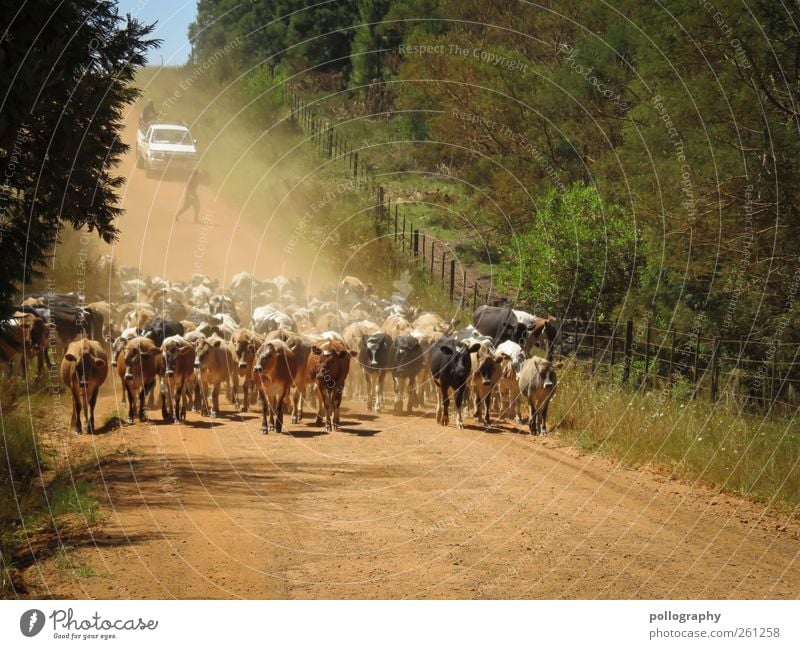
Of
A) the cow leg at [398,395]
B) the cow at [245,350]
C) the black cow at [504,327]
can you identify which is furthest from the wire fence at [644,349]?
the cow at [245,350]

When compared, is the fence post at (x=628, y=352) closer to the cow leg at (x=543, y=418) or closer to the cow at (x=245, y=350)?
the cow leg at (x=543, y=418)

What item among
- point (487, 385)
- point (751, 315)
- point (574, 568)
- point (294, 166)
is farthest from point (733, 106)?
point (294, 166)

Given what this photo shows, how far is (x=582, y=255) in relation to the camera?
38.8 m

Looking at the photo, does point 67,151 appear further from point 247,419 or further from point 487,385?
point 487,385

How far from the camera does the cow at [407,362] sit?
2900 centimetres

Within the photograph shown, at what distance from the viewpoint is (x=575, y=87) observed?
45344 millimetres

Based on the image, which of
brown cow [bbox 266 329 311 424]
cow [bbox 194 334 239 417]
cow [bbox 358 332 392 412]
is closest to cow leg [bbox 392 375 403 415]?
cow [bbox 358 332 392 412]

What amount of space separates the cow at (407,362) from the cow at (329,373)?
3.22m

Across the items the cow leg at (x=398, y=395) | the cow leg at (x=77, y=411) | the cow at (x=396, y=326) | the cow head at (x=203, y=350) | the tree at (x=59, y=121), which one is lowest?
the cow leg at (x=77, y=411)

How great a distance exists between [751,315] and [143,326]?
49.1 feet

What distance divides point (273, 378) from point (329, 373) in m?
1.20

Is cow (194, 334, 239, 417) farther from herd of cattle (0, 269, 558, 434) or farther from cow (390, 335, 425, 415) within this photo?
cow (390, 335, 425, 415)

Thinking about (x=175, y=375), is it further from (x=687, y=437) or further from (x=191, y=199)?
(x=191, y=199)

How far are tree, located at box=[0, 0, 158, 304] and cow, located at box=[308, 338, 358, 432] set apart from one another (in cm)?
580
